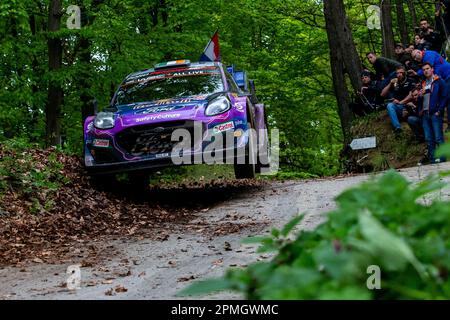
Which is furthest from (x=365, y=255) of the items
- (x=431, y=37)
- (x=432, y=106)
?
(x=431, y=37)

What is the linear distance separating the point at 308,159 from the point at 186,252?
22.5 m

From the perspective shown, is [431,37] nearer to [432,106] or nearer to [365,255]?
[432,106]

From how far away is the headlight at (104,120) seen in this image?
30.7ft

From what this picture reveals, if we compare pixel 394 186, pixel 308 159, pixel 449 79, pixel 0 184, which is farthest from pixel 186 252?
pixel 308 159

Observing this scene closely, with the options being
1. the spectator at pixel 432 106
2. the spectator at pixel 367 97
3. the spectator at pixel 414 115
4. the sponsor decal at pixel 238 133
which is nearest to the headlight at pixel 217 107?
the sponsor decal at pixel 238 133

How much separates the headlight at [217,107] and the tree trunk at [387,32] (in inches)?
444

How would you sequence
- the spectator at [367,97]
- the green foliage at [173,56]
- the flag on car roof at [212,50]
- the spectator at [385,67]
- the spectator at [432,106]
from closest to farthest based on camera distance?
the spectator at [432,106]
the spectator at [385,67]
the spectator at [367,97]
the flag on car roof at [212,50]
the green foliage at [173,56]

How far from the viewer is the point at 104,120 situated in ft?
31.0

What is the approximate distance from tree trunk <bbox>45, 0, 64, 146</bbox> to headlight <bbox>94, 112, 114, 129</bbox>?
284 inches

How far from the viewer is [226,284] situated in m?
1.47

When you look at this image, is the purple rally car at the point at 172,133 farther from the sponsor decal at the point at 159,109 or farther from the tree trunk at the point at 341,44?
the tree trunk at the point at 341,44

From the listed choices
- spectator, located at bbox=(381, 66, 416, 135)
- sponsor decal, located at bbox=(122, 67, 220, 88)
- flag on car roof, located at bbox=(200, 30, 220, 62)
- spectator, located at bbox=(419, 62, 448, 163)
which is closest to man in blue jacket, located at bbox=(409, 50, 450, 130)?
spectator, located at bbox=(419, 62, 448, 163)

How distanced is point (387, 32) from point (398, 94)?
6.02 m
